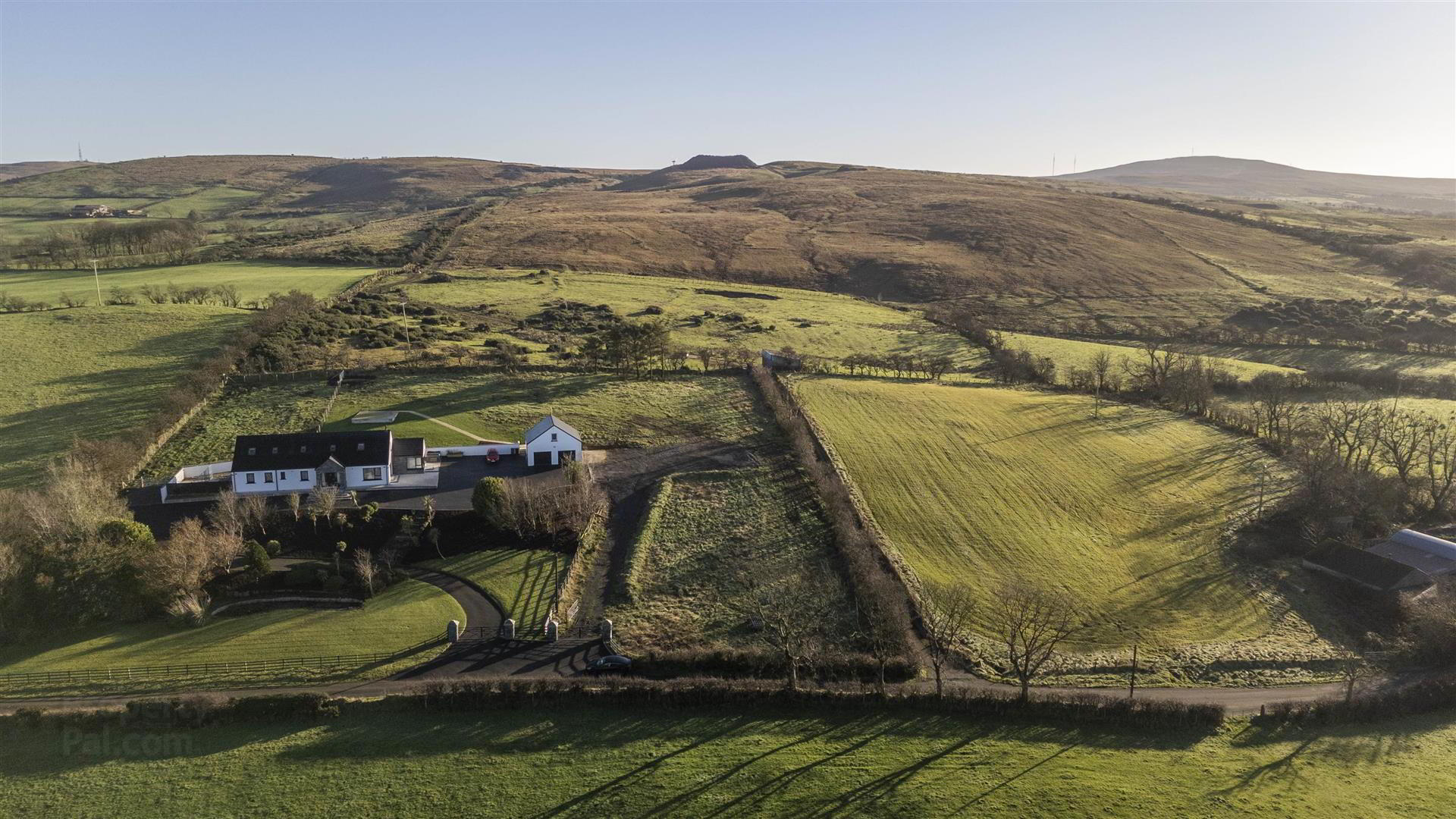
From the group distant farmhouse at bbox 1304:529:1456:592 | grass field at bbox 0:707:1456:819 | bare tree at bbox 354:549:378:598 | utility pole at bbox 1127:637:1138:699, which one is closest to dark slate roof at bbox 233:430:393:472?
bare tree at bbox 354:549:378:598

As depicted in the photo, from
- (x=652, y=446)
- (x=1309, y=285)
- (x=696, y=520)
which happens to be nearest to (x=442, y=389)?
(x=652, y=446)

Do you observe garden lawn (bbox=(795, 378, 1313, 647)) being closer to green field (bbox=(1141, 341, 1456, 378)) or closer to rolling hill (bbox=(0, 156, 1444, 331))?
green field (bbox=(1141, 341, 1456, 378))

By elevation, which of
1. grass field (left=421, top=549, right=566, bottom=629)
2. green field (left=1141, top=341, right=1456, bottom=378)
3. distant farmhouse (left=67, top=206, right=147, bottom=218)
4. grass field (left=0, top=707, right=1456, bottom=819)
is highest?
distant farmhouse (left=67, top=206, right=147, bottom=218)

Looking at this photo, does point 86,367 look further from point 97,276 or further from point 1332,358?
point 1332,358

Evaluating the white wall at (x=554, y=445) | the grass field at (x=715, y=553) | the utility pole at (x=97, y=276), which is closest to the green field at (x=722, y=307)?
the white wall at (x=554, y=445)

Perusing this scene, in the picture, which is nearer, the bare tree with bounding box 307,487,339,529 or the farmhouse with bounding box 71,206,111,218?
the bare tree with bounding box 307,487,339,529
